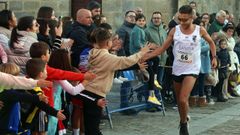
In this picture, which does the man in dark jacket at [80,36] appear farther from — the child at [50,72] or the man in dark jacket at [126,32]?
the man in dark jacket at [126,32]

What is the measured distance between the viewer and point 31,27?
7.88 m

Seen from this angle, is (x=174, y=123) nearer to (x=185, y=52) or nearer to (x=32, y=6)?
(x=185, y=52)

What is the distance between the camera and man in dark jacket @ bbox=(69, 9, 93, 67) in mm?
8930

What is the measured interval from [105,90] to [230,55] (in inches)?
248

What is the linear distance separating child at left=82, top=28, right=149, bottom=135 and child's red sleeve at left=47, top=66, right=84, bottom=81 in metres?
0.49

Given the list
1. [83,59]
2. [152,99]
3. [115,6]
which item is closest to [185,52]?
[83,59]

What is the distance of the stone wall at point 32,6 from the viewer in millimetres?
14891

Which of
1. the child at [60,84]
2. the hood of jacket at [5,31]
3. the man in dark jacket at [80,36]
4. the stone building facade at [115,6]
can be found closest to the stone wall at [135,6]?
the stone building facade at [115,6]

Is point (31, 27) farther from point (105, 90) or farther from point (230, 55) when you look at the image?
point (230, 55)

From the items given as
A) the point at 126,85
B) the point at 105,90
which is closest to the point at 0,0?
the point at 126,85

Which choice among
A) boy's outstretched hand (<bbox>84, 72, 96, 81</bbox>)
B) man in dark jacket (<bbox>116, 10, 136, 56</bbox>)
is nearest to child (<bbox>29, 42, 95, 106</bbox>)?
boy's outstretched hand (<bbox>84, 72, 96, 81</bbox>)

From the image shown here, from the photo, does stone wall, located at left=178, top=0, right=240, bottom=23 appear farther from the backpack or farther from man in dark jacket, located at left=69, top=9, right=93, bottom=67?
the backpack

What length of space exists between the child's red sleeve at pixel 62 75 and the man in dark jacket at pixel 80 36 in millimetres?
1886

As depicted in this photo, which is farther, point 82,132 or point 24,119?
point 82,132
